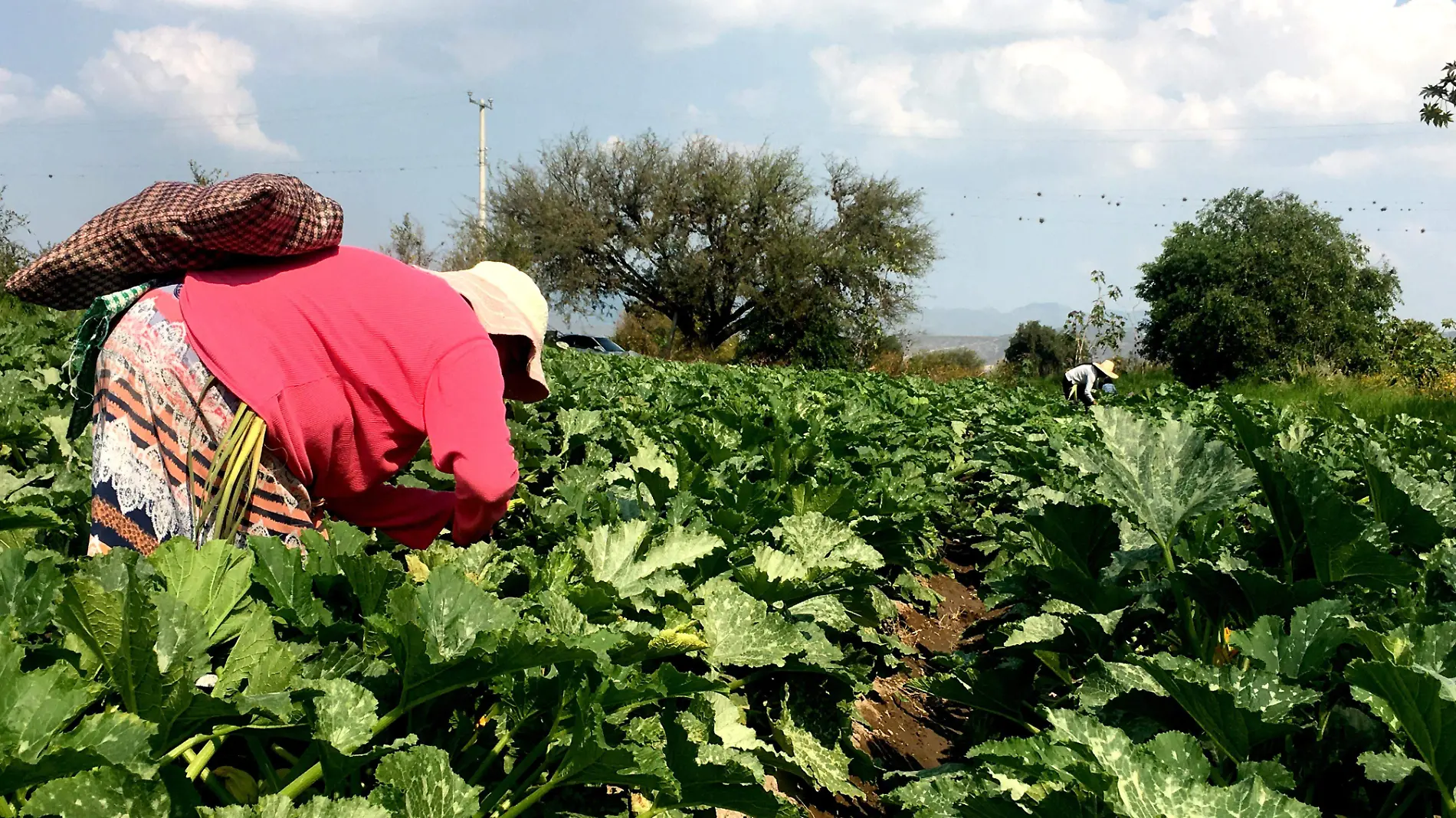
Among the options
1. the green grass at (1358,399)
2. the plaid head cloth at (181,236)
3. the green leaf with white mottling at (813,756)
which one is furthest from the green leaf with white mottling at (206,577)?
the green grass at (1358,399)

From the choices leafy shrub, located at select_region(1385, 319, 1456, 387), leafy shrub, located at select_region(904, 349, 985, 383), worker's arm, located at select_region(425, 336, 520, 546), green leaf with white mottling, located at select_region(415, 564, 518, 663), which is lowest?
leafy shrub, located at select_region(904, 349, 985, 383)

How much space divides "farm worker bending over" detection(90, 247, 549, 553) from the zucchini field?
208 millimetres

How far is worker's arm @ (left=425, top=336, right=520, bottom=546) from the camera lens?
2.04 m

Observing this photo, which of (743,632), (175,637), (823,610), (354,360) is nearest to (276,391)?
(354,360)

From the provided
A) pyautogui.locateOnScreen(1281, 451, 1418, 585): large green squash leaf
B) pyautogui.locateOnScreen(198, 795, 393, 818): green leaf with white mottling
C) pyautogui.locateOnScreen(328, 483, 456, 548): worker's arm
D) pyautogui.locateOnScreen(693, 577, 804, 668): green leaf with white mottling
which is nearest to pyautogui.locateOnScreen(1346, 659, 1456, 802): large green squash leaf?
pyautogui.locateOnScreen(1281, 451, 1418, 585): large green squash leaf

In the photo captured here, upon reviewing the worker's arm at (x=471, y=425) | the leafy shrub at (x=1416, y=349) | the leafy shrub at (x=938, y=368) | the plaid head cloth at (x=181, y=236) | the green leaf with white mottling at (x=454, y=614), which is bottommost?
the leafy shrub at (x=938, y=368)

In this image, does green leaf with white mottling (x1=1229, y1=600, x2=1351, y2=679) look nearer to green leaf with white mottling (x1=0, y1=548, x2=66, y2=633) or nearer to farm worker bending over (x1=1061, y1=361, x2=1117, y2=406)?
green leaf with white mottling (x1=0, y1=548, x2=66, y2=633)

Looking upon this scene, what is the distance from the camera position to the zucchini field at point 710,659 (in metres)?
1.28

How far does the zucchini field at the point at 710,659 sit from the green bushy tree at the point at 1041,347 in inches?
2082

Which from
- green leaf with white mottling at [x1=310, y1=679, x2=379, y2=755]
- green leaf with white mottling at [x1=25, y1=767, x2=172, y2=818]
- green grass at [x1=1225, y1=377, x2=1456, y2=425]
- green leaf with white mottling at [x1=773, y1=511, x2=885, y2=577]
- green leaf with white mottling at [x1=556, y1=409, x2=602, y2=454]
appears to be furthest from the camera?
green grass at [x1=1225, y1=377, x2=1456, y2=425]

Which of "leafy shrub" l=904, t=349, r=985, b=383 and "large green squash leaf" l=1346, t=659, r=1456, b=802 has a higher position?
"large green squash leaf" l=1346, t=659, r=1456, b=802

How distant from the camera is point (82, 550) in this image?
6.81 feet

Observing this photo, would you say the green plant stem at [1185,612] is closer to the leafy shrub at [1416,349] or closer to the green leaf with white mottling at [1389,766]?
the green leaf with white mottling at [1389,766]

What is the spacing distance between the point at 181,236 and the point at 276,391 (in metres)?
0.38
